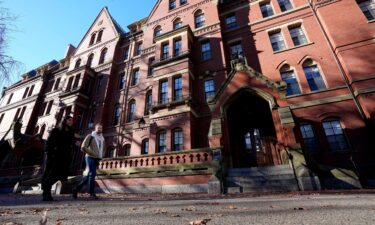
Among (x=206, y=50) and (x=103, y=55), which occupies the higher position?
(x=103, y=55)

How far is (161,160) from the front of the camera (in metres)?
10.4

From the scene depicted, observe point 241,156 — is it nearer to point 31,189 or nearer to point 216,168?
point 216,168

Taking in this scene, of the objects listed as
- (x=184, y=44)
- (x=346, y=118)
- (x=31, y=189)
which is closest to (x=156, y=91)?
(x=184, y=44)

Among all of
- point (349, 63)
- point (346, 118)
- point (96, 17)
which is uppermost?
point (96, 17)

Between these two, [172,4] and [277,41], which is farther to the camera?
[172,4]

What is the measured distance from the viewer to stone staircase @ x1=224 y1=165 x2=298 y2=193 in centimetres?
772

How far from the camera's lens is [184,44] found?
17.1 m

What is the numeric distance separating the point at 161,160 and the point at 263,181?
5.21 metres

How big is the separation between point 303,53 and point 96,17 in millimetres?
27682

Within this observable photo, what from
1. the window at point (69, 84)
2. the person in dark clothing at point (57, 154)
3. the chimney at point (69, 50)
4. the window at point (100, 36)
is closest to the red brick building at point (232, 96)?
the window at point (69, 84)

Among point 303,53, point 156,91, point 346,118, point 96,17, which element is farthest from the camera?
point 96,17

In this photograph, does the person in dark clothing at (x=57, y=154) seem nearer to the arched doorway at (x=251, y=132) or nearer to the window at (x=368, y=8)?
the arched doorway at (x=251, y=132)

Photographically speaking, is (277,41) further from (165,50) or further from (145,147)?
(145,147)

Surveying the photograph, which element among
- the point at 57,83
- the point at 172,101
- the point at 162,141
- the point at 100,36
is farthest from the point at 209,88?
the point at 57,83
